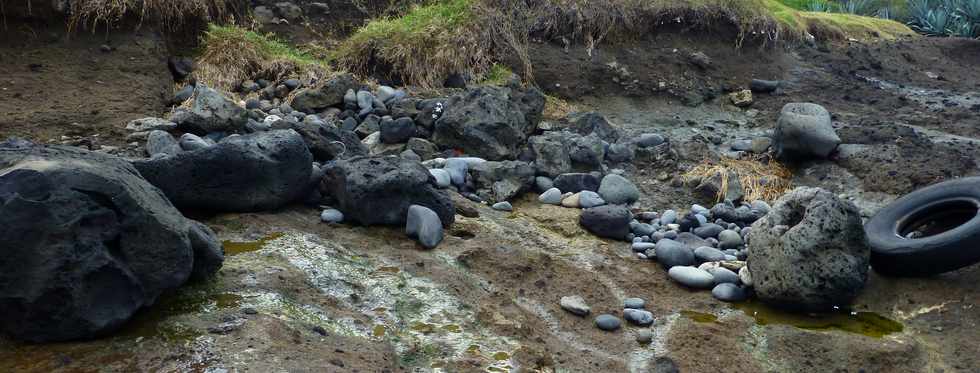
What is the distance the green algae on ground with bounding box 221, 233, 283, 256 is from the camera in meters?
4.54

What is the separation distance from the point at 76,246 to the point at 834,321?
3956 millimetres

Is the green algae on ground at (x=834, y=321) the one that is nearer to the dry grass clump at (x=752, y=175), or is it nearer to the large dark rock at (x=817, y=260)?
the large dark rock at (x=817, y=260)

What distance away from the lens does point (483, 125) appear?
7.26 m

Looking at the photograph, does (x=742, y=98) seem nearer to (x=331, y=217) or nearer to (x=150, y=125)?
(x=331, y=217)

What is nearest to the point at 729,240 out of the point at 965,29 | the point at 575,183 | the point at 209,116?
the point at 575,183

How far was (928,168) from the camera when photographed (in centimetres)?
707

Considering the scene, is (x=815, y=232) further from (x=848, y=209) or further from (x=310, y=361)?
(x=310, y=361)

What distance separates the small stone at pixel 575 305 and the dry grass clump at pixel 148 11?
17.2ft

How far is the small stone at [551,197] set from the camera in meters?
6.51

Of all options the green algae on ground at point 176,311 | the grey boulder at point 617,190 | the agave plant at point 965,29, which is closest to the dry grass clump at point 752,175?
the grey boulder at point 617,190

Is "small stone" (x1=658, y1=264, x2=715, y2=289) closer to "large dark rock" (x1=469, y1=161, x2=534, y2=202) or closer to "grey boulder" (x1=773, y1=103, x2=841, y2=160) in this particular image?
"large dark rock" (x1=469, y1=161, x2=534, y2=202)

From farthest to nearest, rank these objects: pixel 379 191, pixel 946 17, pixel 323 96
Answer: pixel 946 17 < pixel 323 96 < pixel 379 191

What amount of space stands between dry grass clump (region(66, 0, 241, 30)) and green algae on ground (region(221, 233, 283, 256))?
4029mm

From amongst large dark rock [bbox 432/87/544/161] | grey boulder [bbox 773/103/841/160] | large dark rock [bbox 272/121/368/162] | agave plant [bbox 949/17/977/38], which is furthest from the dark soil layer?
agave plant [bbox 949/17/977/38]
